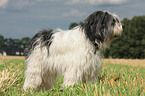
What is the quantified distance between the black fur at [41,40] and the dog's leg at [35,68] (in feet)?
0.60

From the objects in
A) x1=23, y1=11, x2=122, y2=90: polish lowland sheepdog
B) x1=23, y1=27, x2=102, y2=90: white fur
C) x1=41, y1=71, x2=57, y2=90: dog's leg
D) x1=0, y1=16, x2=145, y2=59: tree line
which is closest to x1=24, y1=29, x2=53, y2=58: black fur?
x1=23, y1=11, x2=122, y2=90: polish lowland sheepdog

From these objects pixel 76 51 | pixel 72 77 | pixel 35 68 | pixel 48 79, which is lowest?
pixel 48 79

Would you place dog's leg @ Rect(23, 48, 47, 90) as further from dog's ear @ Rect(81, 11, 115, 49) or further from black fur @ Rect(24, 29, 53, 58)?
dog's ear @ Rect(81, 11, 115, 49)

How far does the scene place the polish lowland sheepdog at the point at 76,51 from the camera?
167 inches

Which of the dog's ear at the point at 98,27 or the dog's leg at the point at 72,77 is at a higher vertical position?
the dog's ear at the point at 98,27

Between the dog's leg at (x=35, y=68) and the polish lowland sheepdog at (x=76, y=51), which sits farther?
the dog's leg at (x=35, y=68)

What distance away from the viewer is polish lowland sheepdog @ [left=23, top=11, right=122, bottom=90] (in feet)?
13.9

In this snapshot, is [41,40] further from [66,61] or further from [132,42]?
[132,42]

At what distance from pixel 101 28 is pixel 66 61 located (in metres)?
1.21

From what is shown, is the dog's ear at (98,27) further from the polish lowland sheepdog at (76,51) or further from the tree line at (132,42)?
the tree line at (132,42)

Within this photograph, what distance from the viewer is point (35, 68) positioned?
4965 mm

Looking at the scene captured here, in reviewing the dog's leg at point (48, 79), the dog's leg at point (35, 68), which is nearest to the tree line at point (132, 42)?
the dog's leg at point (48, 79)

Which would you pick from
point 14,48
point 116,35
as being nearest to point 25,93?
point 116,35

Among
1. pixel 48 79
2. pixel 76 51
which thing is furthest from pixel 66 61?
pixel 48 79
